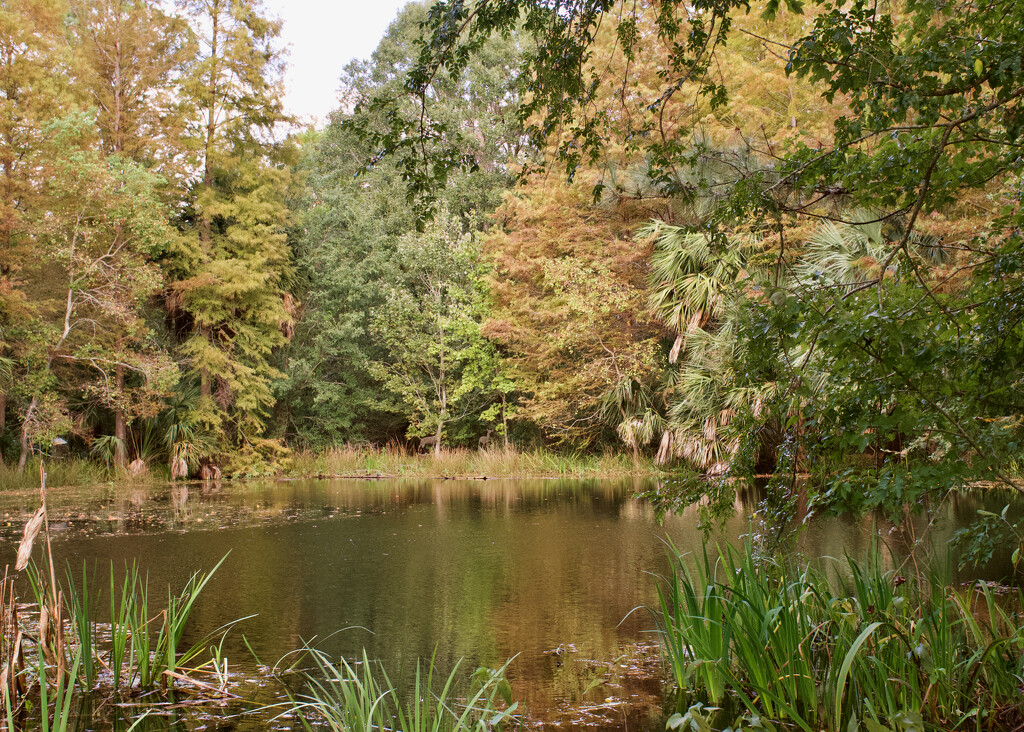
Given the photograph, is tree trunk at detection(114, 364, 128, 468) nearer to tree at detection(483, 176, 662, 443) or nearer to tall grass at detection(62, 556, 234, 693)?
tree at detection(483, 176, 662, 443)

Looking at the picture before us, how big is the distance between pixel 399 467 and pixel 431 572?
11.1 meters

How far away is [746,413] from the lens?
3.40 meters

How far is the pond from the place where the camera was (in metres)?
4.04

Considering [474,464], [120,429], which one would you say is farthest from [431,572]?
[120,429]

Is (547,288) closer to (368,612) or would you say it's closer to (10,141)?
(10,141)

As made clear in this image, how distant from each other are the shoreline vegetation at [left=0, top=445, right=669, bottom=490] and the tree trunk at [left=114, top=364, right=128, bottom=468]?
0.69 ft

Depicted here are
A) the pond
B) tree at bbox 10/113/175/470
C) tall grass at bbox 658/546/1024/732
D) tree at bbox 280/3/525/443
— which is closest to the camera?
tall grass at bbox 658/546/1024/732

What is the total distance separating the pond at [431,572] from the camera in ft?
13.2

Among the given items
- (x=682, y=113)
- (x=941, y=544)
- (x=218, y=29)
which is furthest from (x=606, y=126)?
(x=218, y=29)

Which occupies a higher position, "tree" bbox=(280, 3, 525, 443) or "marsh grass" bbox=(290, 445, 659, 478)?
"tree" bbox=(280, 3, 525, 443)

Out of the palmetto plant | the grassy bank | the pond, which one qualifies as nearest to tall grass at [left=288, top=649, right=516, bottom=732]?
the pond

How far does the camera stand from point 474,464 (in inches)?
679

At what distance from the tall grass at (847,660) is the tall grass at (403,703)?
2.21 ft

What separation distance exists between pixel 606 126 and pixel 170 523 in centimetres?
763
